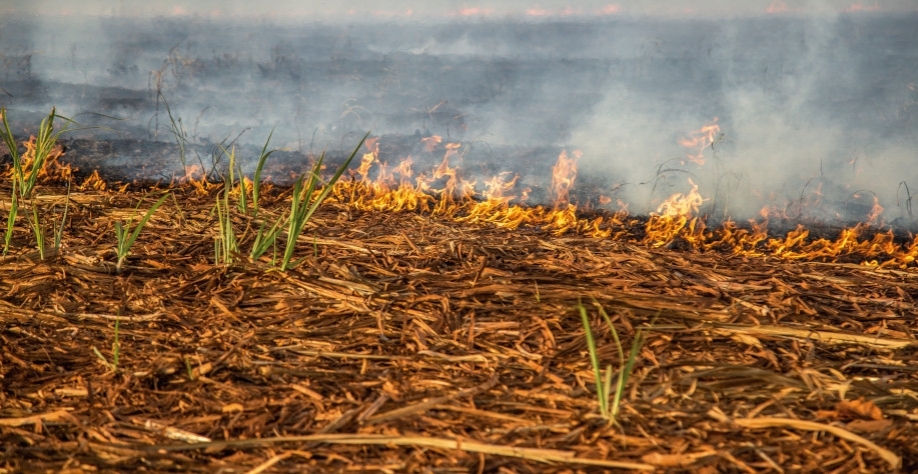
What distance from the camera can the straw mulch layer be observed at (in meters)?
1.88

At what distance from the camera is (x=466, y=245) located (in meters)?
3.22

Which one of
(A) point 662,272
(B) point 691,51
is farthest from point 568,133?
(A) point 662,272

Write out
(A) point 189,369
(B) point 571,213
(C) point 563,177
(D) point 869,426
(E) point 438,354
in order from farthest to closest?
(C) point 563,177 → (B) point 571,213 → (E) point 438,354 → (A) point 189,369 → (D) point 869,426

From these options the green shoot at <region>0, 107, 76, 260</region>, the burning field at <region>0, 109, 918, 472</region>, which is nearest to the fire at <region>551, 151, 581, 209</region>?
the burning field at <region>0, 109, 918, 472</region>

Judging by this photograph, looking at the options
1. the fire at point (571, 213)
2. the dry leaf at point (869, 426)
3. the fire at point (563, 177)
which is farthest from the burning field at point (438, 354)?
the fire at point (563, 177)

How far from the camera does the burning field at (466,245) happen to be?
1.96 m

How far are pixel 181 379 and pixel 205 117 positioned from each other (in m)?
3.73

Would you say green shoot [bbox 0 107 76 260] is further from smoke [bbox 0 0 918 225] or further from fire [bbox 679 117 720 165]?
fire [bbox 679 117 720 165]

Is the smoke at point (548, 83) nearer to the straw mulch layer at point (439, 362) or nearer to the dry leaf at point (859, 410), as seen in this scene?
the straw mulch layer at point (439, 362)

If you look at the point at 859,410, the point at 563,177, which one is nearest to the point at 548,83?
the point at 563,177

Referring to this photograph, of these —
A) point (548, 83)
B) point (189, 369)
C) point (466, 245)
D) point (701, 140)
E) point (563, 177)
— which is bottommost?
point (189, 369)

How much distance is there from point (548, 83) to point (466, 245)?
2.24 metres

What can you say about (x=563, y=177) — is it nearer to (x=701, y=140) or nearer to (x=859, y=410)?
(x=701, y=140)

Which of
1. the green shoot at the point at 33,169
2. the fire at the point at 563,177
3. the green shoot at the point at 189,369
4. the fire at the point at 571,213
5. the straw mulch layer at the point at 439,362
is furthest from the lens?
the fire at the point at 563,177
